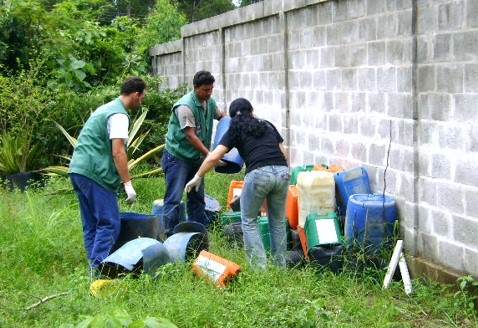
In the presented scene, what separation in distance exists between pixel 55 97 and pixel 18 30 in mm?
1903

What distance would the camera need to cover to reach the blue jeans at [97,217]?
685cm

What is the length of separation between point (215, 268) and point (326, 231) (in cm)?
133

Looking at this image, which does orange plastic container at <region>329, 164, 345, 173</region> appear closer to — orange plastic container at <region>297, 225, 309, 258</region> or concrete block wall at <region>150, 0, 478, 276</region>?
A: concrete block wall at <region>150, 0, 478, 276</region>

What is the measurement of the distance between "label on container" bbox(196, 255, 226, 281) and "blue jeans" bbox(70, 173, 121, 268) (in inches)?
37.3

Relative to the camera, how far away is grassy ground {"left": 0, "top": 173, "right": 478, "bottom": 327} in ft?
17.4

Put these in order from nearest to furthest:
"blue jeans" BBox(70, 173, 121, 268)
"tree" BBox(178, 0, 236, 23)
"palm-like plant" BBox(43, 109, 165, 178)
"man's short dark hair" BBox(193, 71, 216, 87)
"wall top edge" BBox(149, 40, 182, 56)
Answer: "blue jeans" BBox(70, 173, 121, 268), "man's short dark hair" BBox(193, 71, 216, 87), "palm-like plant" BBox(43, 109, 165, 178), "wall top edge" BBox(149, 40, 182, 56), "tree" BBox(178, 0, 236, 23)

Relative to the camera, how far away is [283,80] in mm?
9711

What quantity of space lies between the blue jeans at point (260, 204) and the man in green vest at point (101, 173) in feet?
3.59

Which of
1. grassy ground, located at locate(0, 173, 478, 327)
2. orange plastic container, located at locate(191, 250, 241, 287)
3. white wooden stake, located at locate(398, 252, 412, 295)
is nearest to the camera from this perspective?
grassy ground, located at locate(0, 173, 478, 327)

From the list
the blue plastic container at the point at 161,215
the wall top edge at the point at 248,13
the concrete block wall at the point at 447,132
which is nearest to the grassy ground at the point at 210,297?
the concrete block wall at the point at 447,132

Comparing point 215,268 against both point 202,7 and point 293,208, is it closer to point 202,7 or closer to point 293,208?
point 293,208

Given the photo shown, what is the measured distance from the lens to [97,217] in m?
6.90

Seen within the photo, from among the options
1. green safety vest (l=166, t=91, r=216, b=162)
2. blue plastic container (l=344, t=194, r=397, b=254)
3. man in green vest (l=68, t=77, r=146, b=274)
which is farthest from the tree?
blue plastic container (l=344, t=194, r=397, b=254)

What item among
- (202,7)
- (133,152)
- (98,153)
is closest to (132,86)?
(98,153)
